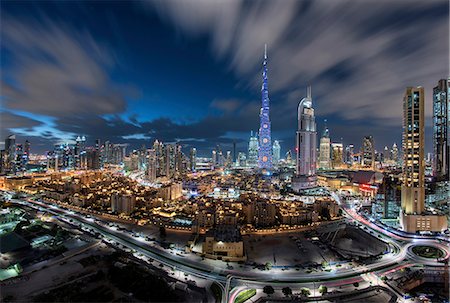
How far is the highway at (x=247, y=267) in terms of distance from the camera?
30.2ft

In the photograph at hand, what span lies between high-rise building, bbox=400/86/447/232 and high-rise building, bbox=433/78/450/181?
1121 centimetres

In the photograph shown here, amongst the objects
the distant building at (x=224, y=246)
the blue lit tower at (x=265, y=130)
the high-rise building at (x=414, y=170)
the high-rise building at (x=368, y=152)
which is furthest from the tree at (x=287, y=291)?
the high-rise building at (x=368, y=152)

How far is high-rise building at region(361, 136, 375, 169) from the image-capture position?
47.9 m

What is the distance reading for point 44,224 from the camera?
1392cm

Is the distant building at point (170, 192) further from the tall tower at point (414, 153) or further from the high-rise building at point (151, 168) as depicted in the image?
the tall tower at point (414, 153)

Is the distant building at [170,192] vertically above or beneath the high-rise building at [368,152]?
beneath

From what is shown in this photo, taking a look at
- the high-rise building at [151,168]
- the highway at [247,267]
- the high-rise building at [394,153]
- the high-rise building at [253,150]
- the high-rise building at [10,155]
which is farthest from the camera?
the high-rise building at [253,150]

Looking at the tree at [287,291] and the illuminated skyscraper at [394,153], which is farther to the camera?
the illuminated skyscraper at [394,153]

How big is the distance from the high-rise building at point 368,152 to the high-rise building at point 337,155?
439 centimetres

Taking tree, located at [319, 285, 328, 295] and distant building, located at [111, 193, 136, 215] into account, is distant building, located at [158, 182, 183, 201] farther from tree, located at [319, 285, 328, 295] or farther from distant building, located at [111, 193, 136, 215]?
tree, located at [319, 285, 328, 295]

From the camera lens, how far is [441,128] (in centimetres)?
2369

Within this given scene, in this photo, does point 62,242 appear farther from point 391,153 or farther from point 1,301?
point 391,153

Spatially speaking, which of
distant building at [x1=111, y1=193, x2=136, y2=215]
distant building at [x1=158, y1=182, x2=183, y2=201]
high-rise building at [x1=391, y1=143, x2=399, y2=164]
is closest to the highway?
distant building at [x1=111, y1=193, x2=136, y2=215]

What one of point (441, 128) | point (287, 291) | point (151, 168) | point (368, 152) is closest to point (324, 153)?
point (368, 152)
